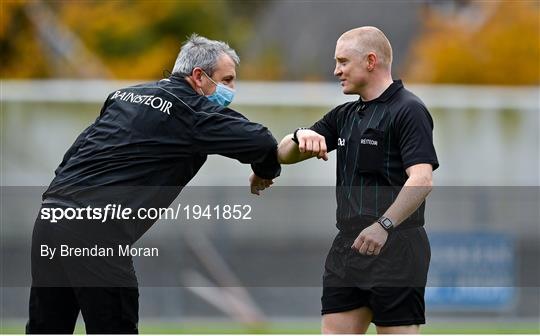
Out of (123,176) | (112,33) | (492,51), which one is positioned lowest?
(123,176)

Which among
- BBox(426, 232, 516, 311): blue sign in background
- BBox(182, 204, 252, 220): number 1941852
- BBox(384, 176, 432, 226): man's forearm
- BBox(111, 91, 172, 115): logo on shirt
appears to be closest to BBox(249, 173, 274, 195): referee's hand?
BBox(111, 91, 172, 115): logo on shirt

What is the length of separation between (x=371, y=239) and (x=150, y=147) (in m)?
1.29

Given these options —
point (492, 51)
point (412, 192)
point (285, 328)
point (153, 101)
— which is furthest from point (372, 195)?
point (492, 51)

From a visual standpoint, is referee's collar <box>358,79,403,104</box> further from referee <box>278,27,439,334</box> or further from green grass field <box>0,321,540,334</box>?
green grass field <box>0,321,540,334</box>

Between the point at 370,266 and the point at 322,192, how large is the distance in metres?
8.20

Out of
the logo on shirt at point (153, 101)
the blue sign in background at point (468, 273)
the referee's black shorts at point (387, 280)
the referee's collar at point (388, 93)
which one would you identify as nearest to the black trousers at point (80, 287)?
the logo on shirt at point (153, 101)

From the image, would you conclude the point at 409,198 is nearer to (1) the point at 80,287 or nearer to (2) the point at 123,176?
(2) the point at 123,176

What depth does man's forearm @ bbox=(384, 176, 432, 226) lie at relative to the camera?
5.73m

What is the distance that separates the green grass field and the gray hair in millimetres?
6762

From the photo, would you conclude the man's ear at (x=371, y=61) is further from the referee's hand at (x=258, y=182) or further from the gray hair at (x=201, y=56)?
the referee's hand at (x=258, y=182)

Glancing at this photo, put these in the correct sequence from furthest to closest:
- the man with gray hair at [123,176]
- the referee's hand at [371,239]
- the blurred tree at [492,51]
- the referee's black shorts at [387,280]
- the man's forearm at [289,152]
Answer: the blurred tree at [492,51] < the man's forearm at [289,152] < the referee's black shorts at [387,280] < the man with gray hair at [123,176] < the referee's hand at [371,239]

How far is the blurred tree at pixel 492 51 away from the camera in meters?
23.1

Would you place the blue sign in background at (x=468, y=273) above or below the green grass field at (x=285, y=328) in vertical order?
above

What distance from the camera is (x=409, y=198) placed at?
5754mm
